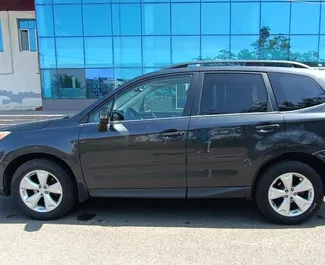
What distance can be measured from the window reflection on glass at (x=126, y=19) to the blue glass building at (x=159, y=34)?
0.06m

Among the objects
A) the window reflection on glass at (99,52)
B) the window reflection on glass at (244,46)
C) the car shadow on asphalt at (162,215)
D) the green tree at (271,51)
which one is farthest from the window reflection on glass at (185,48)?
the car shadow on asphalt at (162,215)

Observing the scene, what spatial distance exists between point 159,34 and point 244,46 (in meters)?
5.25

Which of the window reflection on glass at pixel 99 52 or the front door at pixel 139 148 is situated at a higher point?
the window reflection on glass at pixel 99 52

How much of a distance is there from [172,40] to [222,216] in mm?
17716

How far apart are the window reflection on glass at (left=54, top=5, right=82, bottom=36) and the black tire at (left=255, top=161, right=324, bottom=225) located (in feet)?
62.2

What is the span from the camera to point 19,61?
22.8 m

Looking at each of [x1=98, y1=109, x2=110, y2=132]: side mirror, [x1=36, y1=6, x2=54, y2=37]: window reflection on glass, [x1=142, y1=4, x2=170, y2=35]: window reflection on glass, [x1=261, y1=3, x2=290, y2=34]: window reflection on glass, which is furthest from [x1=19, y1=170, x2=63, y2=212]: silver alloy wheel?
[x1=261, y1=3, x2=290, y2=34]: window reflection on glass

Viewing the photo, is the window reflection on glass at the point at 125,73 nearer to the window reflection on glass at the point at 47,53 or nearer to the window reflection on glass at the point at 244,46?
the window reflection on glass at the point at 47,53

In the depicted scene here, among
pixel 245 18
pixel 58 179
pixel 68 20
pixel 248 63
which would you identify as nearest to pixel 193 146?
pixel 248 63

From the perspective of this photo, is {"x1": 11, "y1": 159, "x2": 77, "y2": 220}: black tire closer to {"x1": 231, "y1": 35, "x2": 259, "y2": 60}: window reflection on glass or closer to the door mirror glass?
the door mirror glass

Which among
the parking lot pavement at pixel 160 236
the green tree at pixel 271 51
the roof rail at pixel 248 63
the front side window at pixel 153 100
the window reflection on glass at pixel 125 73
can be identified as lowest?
the parking lot pavement at pixel 160 236

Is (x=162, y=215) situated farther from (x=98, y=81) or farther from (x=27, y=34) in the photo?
(x=27, y=34)

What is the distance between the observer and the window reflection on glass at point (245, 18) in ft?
65.6

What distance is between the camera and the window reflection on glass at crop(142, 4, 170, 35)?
66.6 feet
